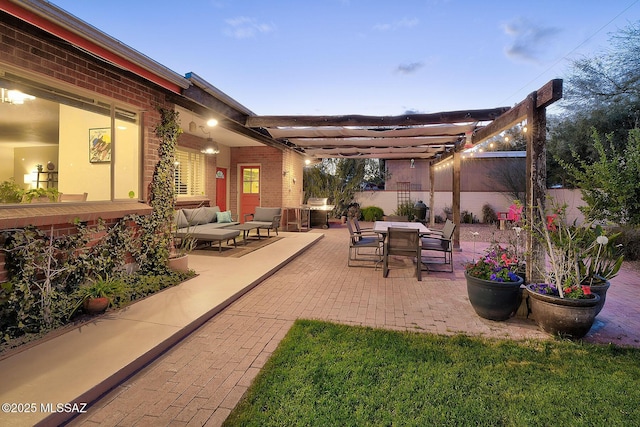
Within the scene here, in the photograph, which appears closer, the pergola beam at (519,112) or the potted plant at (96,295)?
the potted plant at (96,295)

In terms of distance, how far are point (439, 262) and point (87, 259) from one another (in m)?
5.99

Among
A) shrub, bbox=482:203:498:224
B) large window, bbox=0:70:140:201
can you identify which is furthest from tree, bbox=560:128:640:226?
shrub, bbox=482:203:498:224

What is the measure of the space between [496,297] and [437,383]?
1627 millimetres

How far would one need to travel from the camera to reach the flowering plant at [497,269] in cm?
353

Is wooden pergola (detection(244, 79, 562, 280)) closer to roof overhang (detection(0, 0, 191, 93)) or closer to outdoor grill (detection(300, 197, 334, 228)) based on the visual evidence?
outdoor grill (detection(300, 197, 334, 228))

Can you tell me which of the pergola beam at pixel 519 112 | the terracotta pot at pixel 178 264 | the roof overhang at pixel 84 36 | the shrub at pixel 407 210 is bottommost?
the terracotta pot at pixel 178 264

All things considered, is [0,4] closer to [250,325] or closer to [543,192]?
[250,325]

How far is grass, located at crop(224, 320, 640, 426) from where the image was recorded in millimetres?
1916

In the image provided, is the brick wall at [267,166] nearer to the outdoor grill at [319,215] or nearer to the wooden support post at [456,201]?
the outdoor grill at [319,215]

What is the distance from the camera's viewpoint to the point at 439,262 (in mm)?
6539

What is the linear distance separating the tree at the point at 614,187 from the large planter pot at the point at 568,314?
904 mm

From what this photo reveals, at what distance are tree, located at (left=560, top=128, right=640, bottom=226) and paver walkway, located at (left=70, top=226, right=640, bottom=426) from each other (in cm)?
125

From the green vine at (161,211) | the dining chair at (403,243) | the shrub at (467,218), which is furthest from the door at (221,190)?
the shrub at (467,218)

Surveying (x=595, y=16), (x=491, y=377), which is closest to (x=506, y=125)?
(x=491, y=377)
